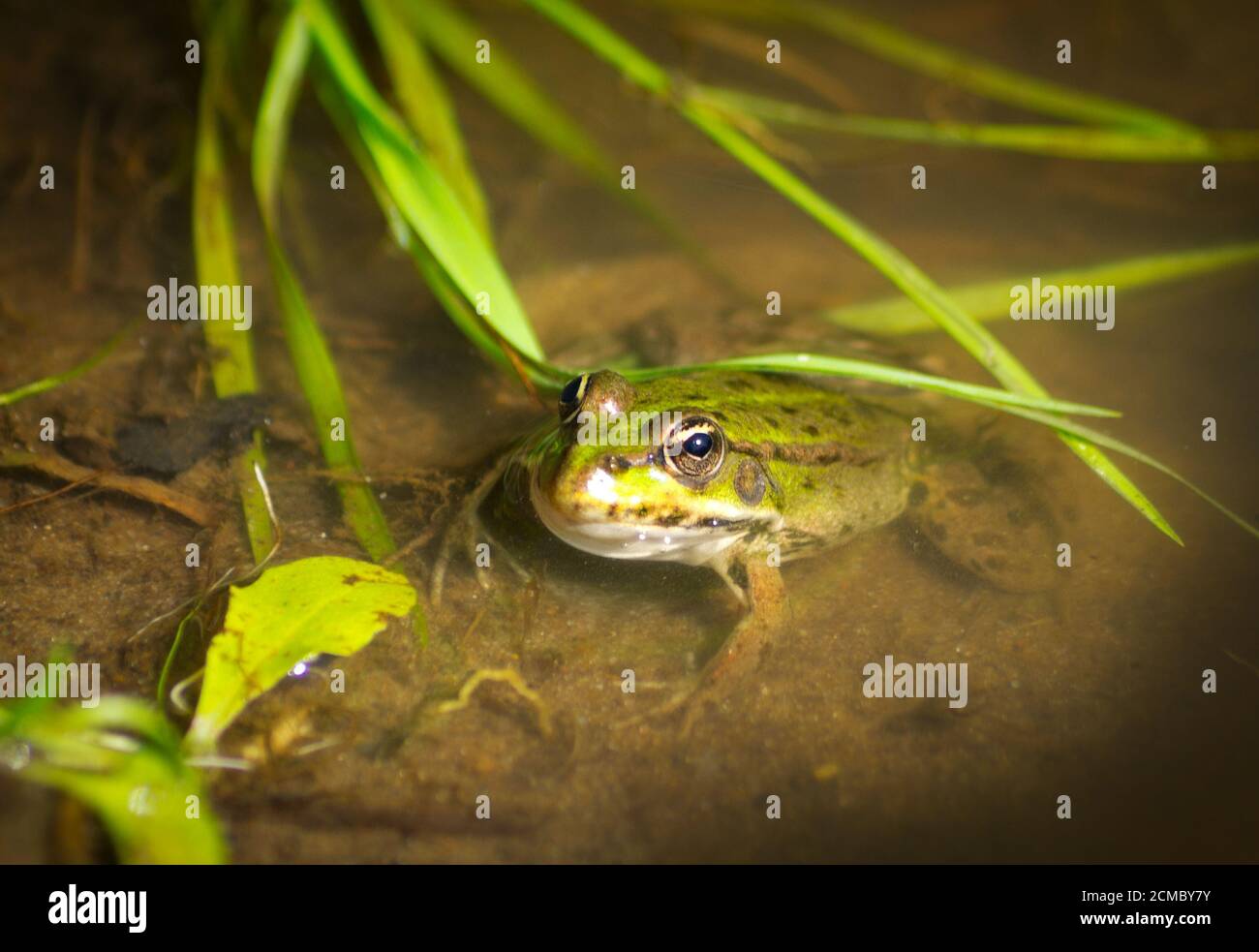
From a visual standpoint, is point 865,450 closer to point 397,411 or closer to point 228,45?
point 397,411

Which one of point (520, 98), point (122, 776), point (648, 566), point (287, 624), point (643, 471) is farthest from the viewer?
point (520, 98)

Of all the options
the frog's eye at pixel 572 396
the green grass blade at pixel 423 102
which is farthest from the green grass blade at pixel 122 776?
the green grass blade at pixel 423 102

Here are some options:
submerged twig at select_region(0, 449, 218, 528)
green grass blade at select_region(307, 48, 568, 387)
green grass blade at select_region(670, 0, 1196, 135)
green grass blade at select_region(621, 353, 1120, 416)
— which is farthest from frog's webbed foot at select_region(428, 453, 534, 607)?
green grass blade at select_region(670, 0, 1196, 135)

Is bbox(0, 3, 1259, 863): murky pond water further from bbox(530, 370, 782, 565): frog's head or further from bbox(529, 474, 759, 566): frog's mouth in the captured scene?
bbox(530, 370, 782, 565): frog's head

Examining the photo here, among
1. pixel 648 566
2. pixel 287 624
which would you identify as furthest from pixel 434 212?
pixel 287 624

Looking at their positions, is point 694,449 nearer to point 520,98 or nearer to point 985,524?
point 985,524

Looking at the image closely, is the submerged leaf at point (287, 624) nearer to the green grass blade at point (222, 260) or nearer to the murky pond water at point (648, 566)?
the murky pond water at point (648, 566)

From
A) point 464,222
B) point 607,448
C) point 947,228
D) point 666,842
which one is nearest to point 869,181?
point 947,228
